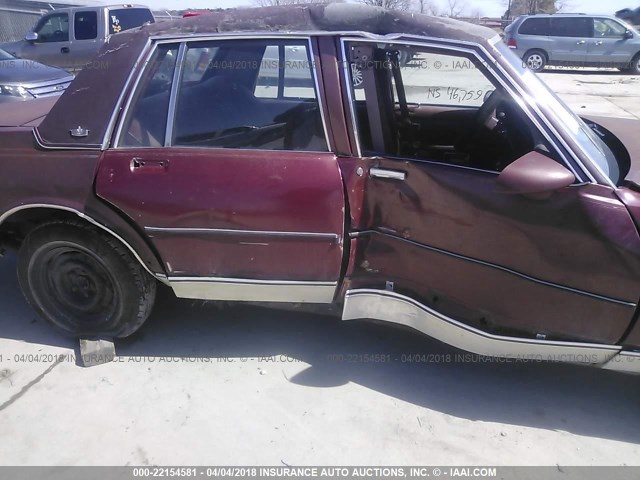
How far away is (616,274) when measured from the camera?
2195 mm

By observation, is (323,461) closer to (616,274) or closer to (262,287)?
(262,287)

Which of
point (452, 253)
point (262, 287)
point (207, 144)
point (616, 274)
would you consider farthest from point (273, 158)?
point (616, 274)

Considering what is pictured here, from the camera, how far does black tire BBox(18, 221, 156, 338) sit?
2.80 m

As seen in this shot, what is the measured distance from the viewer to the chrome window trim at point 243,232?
8.34 ft

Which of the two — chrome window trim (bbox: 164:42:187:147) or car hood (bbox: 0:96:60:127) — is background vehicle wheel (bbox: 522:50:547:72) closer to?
car hood (bbox: 0:96:60:127)

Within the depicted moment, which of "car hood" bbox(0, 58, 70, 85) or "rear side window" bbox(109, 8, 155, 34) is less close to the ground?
"rear side window" bbox(109, 8, 155, 34)

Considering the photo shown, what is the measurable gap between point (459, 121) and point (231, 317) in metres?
2.08

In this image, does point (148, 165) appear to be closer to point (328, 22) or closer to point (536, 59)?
point (328, 22)

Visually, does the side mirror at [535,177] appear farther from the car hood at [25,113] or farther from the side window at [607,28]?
the side window at [607,28]

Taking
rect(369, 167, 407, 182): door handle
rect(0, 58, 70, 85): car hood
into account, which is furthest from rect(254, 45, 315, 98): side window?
rect(0, 58, 70, 85): car hood

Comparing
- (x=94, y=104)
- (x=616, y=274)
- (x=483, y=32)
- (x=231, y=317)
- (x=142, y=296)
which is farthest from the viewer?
(x=231, y=317)

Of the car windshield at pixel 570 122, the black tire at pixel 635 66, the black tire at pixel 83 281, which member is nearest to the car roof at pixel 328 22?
the car windshield at pixel 570 122

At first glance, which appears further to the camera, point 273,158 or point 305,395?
point 305,395

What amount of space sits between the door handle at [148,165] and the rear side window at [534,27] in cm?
1664
